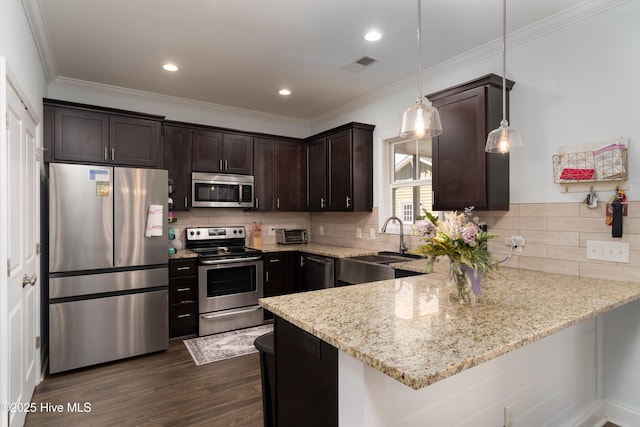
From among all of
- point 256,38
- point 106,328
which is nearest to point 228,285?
point 106,328

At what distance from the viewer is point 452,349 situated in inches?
43.4

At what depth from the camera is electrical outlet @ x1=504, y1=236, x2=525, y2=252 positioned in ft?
8.83

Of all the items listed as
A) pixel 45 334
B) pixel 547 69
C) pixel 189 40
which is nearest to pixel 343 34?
pixel 189 40

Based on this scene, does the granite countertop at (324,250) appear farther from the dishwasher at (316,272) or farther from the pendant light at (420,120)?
the pendant light at (420,120)

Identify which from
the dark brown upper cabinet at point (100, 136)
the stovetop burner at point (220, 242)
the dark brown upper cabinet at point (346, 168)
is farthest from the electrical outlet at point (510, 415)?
the dark brown upper cabinet at point (100, 136)

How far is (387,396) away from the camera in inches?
47.9

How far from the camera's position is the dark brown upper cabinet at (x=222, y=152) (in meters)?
4.16

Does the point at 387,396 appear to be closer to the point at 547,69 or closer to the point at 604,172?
Result: the point at 604,172

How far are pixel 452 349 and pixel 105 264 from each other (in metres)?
3.08

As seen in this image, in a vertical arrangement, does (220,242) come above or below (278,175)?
below

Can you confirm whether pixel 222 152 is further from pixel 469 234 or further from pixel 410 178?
pixel 469 234

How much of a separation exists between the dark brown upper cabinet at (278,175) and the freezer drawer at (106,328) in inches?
68.8

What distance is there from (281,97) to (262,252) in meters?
1.88

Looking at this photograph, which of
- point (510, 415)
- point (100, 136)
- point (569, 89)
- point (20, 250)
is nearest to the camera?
point (510, 415)
